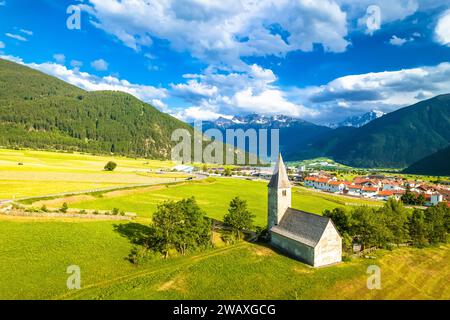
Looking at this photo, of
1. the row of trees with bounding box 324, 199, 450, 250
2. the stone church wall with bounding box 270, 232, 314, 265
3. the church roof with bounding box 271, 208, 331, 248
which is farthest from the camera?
the row of trees with bounding box 324, 199, 450, 250

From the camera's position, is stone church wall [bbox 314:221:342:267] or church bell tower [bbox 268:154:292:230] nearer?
A: stone church wall [bbox 314:221:342:267]

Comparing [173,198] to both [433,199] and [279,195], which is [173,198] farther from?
[433,199]

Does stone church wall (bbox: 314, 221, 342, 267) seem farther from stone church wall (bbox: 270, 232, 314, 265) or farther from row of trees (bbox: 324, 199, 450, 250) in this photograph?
row of trees (bbox: 324, 199, 450, 250)

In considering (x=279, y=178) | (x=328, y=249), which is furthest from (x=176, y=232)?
(x=328, y=249)

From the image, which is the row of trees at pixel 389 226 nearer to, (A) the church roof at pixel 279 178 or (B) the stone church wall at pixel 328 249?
(B) the stone church wall at pixel 328 249

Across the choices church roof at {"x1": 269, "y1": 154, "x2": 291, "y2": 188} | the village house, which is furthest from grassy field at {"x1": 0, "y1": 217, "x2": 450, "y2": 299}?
the village house

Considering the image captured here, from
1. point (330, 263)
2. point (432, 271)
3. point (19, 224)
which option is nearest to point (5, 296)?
point (19, 224)
